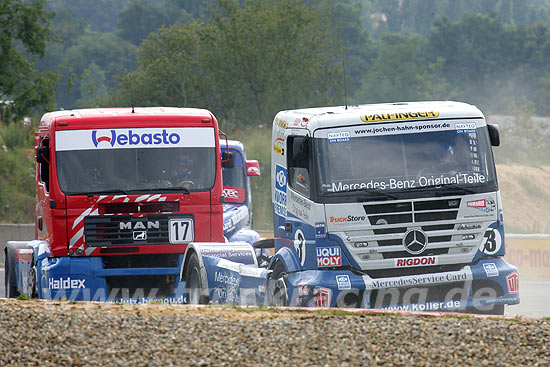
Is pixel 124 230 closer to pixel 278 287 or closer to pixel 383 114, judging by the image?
pixel 278 287

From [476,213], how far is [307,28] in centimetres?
3307

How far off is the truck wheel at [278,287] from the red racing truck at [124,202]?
1796 millimetres

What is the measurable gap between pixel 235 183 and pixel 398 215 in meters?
7.21

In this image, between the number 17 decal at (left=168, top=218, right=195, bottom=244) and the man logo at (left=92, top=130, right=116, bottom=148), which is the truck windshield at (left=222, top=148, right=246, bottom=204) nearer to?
the number 17 decal at (left=168, top=218, right=195, bottom=244)

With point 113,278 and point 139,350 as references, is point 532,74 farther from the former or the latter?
point 139,350

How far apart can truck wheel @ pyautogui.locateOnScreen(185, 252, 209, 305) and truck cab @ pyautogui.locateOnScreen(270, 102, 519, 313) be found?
1489mm

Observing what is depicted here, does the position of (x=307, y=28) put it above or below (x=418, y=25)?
below

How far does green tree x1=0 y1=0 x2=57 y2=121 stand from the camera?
35250 millimetres

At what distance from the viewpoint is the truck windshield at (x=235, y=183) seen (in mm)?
17312

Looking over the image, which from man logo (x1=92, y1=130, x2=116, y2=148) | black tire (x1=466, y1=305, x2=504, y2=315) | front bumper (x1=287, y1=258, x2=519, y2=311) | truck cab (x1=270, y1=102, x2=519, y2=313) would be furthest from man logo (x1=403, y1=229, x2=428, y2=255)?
man logo (x1=92, y1=130, x2=116, y2=148)

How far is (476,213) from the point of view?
10719 mm

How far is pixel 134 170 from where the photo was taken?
42.3 feet

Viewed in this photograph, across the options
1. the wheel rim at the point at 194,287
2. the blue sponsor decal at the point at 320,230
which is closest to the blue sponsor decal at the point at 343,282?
the blue sponsor decal at the point at 320,230

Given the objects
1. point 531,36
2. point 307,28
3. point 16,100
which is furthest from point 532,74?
point 16,100
